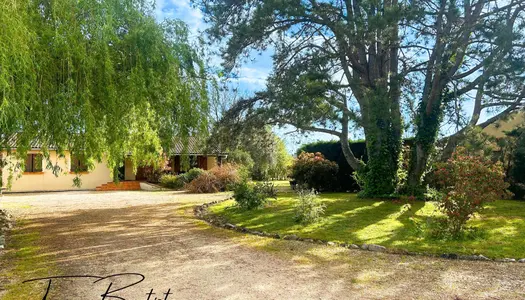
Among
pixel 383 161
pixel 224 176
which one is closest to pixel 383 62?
pixel 383 161

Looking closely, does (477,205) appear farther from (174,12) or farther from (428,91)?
(174,12)

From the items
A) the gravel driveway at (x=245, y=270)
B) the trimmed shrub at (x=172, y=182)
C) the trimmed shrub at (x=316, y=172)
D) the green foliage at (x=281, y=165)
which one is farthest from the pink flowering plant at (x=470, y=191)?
the green foliage at (x=281, y=165)

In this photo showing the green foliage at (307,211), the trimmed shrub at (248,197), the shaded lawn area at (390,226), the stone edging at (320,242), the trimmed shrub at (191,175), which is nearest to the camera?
the stone edging at (320,242)

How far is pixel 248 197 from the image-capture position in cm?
1186

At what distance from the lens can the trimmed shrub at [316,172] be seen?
18.6 meters

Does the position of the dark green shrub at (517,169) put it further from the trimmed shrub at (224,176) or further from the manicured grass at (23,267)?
the manicured grass at (23,267)

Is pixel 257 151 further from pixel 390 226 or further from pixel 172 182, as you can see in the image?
pixel 390 226

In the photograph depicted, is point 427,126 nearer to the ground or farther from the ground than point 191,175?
farther from the ground

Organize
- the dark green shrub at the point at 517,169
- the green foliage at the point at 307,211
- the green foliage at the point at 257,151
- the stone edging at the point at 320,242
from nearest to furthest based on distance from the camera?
the stone edging at the point at 320,242
the green foliage at the point at 307,211
the dark green shrub at the point at 517,169
the green foliage at the point at 257,151

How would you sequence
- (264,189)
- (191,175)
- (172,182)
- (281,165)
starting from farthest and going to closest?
(281,165), (172,182), (191,175), (264,189)

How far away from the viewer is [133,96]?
225 inches

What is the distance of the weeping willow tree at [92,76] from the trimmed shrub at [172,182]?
56.2ft

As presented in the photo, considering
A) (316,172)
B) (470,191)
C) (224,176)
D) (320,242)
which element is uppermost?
(316,172)

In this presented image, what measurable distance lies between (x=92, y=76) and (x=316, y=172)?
46.5 feet
